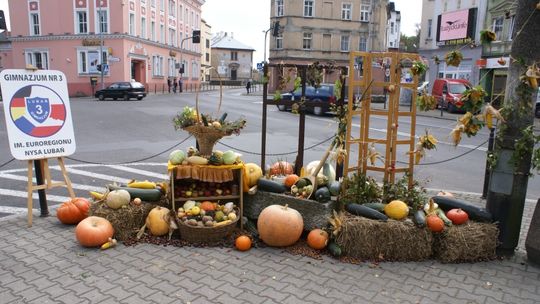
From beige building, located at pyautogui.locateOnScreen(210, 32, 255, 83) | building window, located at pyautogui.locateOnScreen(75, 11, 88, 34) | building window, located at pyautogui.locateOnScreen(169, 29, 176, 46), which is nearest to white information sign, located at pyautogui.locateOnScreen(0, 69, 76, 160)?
building window, located at pyautogui.locateOnScreen(75, 11, 88, 34)

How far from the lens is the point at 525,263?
4.85 meters

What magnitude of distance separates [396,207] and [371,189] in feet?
1.57

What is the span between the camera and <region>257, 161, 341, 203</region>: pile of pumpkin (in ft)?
Answer: 17.1

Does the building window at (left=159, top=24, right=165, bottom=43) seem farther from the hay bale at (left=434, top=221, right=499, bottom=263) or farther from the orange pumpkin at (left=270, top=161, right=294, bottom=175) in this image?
the hay bale at (left=434, top=221, right=499, bottom=263)

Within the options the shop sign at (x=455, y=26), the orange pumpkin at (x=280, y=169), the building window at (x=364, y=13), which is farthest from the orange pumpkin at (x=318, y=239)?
the building window at (x=364, y=13)

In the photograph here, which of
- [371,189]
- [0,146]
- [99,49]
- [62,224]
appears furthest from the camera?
Result: [99,49]

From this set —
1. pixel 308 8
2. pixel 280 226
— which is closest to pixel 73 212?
pixel 280 226

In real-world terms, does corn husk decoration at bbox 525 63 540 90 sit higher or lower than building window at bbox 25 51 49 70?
lower

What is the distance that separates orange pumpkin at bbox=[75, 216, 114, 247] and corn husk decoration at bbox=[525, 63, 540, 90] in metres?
4.73

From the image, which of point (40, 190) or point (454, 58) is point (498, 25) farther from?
point (40, 190)

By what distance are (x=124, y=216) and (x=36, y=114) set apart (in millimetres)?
1952

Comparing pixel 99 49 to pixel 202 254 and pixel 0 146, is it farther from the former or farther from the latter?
pixel 202 254

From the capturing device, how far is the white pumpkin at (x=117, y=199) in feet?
17.6

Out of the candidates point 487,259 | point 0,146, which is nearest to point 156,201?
point 487,259
